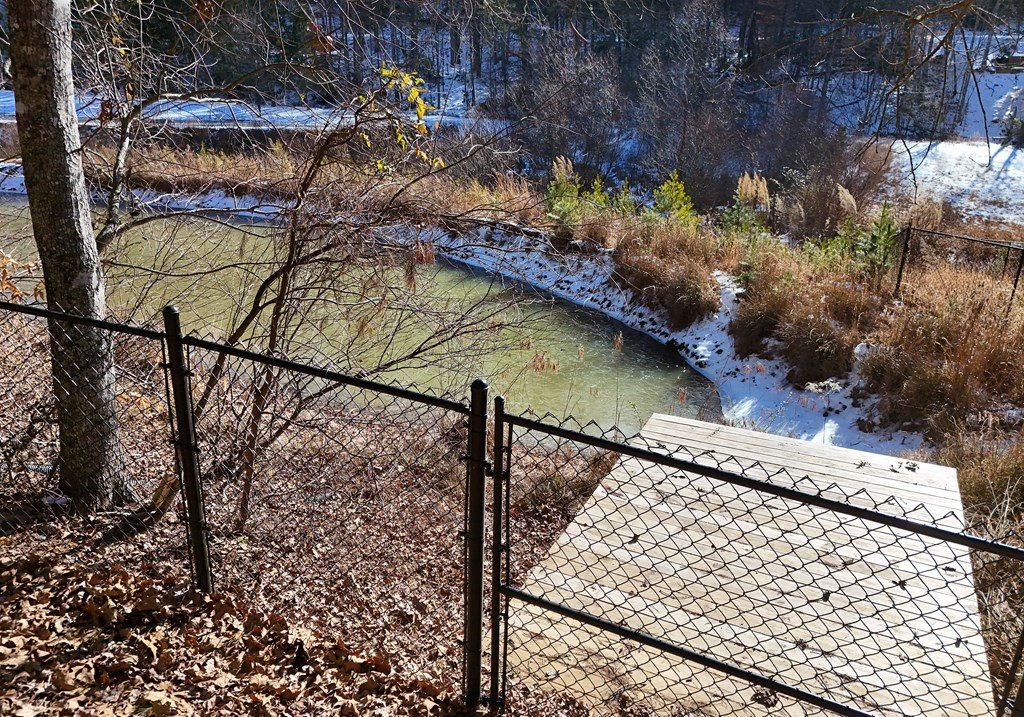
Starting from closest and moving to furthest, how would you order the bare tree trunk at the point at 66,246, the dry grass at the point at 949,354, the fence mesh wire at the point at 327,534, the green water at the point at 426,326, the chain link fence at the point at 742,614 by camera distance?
the chain link fence at the point at 742,614 → the bare tree trunk at the point at 66,246 → the fence mesh wire at the point at 327,534 → the green water at the point at 426,326 → the dry grass at the point at 949,354

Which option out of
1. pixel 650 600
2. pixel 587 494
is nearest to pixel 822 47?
pixel 650 600

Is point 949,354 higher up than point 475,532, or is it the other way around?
point 475,532

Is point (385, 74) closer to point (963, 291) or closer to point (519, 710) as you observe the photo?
point (519, 710)

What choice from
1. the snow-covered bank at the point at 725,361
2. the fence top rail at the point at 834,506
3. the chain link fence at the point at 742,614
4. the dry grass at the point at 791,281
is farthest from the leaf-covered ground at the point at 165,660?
the snow-covered bank at the point at 725,361

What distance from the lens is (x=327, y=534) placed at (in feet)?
13.8

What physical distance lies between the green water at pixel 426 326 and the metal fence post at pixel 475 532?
84.2 inches

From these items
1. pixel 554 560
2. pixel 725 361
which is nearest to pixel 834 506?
pixel 554 560

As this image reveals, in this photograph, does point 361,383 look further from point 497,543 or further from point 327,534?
point 327,534

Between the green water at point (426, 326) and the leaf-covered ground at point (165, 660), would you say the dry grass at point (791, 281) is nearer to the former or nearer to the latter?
the green water at point (426, 326)

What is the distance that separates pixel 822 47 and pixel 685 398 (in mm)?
5865

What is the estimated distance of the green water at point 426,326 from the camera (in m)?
4.96

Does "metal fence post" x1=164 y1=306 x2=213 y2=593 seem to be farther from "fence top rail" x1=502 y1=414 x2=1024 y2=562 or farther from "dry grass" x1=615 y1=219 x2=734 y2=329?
"dry grass" x1=615 y1=219 x2=734 y2=329

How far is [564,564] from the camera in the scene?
3.74 metres

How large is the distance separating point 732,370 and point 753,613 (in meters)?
6.51
